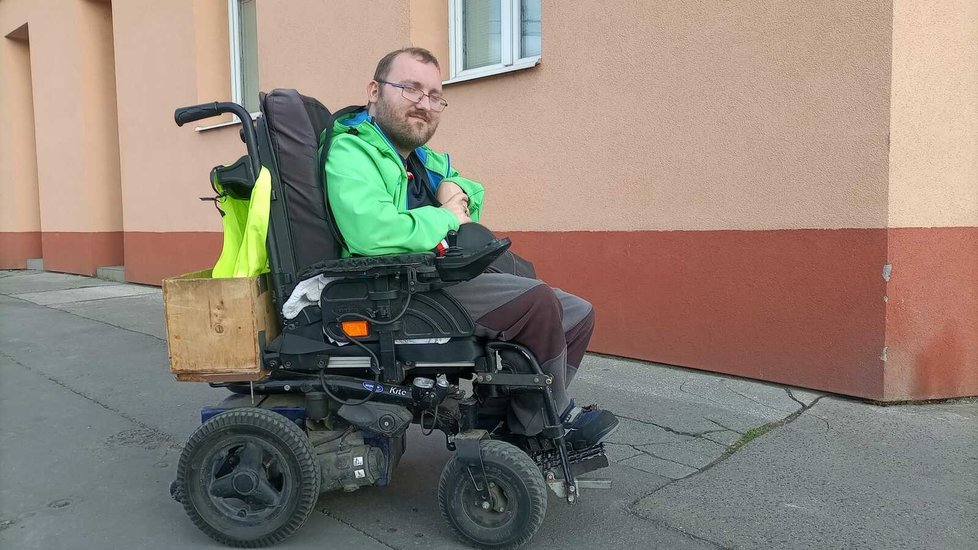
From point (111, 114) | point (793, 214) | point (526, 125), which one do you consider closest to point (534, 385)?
point (793, 214)

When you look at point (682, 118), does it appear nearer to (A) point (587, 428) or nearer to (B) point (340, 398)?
(A) point (587, 428)

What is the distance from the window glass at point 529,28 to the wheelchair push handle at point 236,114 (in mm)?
3437

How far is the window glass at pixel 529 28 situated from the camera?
5516 millimetres

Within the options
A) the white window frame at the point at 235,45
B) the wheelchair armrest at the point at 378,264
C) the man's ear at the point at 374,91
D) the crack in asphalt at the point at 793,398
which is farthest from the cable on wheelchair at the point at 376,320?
the white window frame at the point at 235,45

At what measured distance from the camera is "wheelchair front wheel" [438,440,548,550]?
7.84 feet

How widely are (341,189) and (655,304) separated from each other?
289 cm

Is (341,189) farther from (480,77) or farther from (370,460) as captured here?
(480,77)

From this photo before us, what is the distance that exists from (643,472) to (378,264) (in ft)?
5.36

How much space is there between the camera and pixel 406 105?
2711mm

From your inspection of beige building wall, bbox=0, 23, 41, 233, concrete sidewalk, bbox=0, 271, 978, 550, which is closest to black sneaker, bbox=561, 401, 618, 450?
concrete sidewalk, bbox=0, 271, 978, 550

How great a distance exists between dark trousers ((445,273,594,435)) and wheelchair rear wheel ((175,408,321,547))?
752 mm

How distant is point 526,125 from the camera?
5.39 meters

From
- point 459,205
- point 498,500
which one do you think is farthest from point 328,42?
point 498,500

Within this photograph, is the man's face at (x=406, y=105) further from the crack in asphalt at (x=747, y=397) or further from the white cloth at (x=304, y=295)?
the crack in asphalt at (x=747, y=397)
